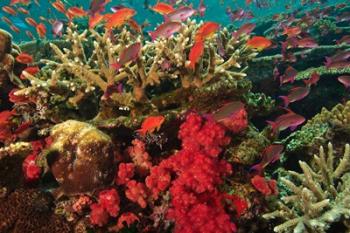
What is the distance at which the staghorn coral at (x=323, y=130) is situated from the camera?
18.4ft

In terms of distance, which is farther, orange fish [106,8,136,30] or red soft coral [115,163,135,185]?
orange fish [106,8,136,30]

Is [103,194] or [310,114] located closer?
[103,194]

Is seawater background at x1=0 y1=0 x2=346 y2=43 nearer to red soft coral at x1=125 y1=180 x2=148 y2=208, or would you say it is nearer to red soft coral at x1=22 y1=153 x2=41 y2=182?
red soft coral at x1=22 y1=153 x2=41 y2=182

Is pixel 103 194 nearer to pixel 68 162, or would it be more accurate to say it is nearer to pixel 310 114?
pixel 68 162

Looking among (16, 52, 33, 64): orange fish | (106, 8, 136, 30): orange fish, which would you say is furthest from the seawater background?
(106, 8, 136, 30): orange fish

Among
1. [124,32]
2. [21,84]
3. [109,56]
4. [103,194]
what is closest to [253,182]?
[103,194]

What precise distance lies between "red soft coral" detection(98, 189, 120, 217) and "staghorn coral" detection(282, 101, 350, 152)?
10.5 feet

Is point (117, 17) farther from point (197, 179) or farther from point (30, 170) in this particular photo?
point (197, 179)

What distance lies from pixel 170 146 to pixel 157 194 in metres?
0.82

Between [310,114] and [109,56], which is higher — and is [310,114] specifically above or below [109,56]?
below

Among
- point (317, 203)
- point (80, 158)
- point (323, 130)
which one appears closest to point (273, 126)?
point (323, 130)

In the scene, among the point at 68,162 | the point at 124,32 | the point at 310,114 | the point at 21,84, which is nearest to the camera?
the point at 68,162

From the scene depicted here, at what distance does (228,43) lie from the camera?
20.2 ft

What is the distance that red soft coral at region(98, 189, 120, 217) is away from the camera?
4.33 metres
